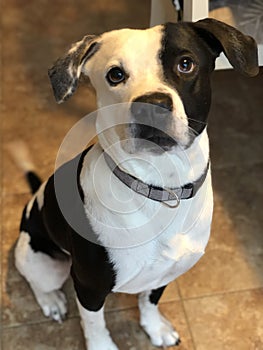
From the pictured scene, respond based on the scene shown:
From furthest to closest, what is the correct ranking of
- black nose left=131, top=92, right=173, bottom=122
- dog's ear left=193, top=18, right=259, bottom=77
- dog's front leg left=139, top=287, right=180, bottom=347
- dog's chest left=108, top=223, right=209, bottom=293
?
dog's front leg left=139, top=287, right=180, bottom=347, dog's chest left=108, top=223, right=209, bottom=293, dog's ear left=193, top=18, right=259, bottom=77, black nose left=131, top=92, right=173, bottom=122

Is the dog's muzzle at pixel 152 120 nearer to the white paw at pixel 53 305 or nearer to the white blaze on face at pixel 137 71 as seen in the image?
the white blaze on face at pixel 137 71

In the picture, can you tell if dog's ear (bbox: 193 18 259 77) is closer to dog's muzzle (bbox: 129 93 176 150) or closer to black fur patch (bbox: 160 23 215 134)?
black fur patch (bbox: 160 23 215 134)

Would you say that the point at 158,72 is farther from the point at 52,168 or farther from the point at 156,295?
the point at 52,168

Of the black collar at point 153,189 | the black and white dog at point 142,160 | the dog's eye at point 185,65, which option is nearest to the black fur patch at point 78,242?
the black and white dog at point 142,160

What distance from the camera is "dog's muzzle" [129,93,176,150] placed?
1.21 metres

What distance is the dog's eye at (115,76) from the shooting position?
1.29 meters

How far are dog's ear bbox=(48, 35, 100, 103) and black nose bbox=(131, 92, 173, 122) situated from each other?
0.64 ft

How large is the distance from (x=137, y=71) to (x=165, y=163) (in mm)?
205

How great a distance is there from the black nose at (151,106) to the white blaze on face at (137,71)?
1 cm

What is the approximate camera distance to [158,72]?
50.2 inches

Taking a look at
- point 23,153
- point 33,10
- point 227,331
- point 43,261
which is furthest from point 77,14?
point 227,331

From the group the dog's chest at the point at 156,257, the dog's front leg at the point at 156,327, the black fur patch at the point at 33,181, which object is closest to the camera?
the dog's chest at the point at 156,257

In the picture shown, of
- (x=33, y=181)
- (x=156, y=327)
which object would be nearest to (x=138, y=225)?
(x=156, y=327)

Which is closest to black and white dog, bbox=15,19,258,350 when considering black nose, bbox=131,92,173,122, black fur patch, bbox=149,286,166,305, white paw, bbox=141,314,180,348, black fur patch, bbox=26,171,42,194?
black nose, bbox=131,92,173,122
